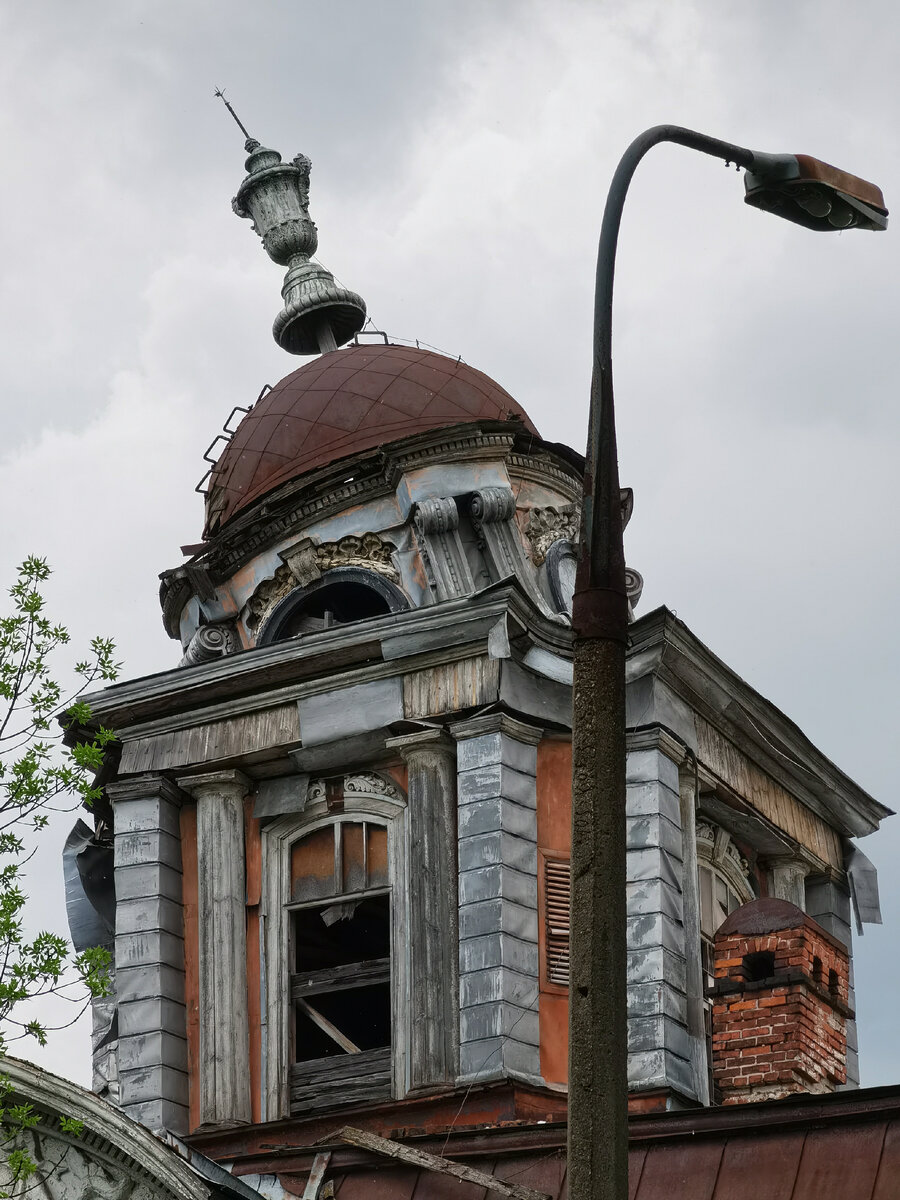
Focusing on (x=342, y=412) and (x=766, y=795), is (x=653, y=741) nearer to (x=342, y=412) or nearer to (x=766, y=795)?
(x=766, y=795)

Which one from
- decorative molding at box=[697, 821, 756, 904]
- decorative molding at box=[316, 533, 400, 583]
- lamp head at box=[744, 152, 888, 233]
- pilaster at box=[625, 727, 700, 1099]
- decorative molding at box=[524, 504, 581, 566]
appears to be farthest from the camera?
decorative molding at box=[524, 504, 581, 566]

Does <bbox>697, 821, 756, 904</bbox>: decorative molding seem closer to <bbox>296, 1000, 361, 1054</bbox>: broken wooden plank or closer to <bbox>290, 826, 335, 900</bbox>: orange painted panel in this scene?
<bbox>290, 826, 335, 900</bbox>: orange painted panel

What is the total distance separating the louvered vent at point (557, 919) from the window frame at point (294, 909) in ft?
4.45

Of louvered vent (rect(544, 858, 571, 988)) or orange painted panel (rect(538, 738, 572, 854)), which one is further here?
orange painted panel (rect(538, 738, 572, 854))

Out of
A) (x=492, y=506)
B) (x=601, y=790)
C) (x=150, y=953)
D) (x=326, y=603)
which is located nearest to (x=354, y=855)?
(x=150, y=953)

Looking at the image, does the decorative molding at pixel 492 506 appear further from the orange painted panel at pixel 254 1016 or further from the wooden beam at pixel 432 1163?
the wooden beam at pixel 432 1163

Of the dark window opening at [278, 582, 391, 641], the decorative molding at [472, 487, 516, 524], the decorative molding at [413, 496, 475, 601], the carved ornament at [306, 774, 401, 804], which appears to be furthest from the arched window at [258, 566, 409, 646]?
the carved ornament at [306, 774, 401, 804]

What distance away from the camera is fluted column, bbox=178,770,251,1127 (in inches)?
835

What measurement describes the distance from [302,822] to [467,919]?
2427 mm

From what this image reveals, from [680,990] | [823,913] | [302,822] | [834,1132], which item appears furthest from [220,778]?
[834,1132]

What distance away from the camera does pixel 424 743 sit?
Answer: 2133 cm

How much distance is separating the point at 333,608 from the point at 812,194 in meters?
13.2

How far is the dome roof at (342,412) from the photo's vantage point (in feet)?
81.1

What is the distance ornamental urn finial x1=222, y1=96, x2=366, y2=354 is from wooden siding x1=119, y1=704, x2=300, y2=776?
7.79 m
